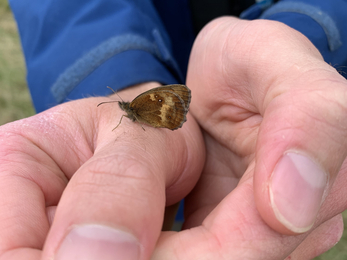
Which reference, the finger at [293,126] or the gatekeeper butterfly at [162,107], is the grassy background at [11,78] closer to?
the gatekeeper butterfly at [162,107]

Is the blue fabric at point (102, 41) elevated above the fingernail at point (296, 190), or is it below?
above

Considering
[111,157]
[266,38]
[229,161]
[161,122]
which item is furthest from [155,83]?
[111,157]

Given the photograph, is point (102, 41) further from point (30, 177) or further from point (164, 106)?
point (30, 177)

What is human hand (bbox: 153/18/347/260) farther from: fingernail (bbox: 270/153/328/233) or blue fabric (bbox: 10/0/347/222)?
blue fabric (bbox: 10/0/347/222)

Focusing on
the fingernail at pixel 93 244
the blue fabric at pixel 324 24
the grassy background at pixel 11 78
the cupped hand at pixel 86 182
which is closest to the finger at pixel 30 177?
the cupped hand at pixel 86 182

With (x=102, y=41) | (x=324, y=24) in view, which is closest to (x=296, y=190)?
(x=324, y=24)

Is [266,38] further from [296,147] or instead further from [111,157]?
[111,157]
